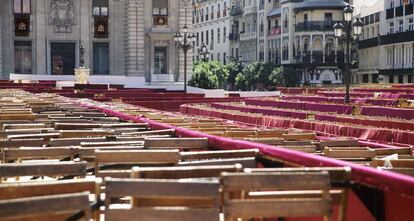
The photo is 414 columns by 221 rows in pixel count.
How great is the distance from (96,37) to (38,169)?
57142mm

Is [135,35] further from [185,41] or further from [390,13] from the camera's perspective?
[390,13]

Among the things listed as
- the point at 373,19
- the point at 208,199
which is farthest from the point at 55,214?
the point at 373,19

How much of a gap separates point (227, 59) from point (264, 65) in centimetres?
1899

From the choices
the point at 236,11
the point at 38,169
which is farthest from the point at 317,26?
the point at 38,169

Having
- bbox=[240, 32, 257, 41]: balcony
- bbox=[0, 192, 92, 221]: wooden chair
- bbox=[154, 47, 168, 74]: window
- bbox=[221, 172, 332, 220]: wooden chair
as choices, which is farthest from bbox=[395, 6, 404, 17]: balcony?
bbox=[0, 192, 92, 221]: wooden chair

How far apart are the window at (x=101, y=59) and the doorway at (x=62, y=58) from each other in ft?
6.22

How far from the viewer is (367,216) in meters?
5.29

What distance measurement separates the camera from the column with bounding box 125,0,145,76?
61125 millimetres

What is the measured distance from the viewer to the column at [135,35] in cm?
6112

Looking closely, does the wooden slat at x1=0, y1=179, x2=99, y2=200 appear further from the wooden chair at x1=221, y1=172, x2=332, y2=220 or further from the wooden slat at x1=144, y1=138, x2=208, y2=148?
the wooden slat at x1=144, y1=138, x2=208, y2=148

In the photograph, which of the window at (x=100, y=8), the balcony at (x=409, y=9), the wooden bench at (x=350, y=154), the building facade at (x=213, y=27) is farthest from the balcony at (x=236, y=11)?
the wooden bench at (x=350, y=154)

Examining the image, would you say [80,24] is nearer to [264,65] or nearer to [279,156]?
[264,65]

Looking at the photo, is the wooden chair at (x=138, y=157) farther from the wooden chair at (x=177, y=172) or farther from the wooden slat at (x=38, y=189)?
the wooden slat at (x=38, y=189)

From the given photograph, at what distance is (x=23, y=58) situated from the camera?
2373 inches
